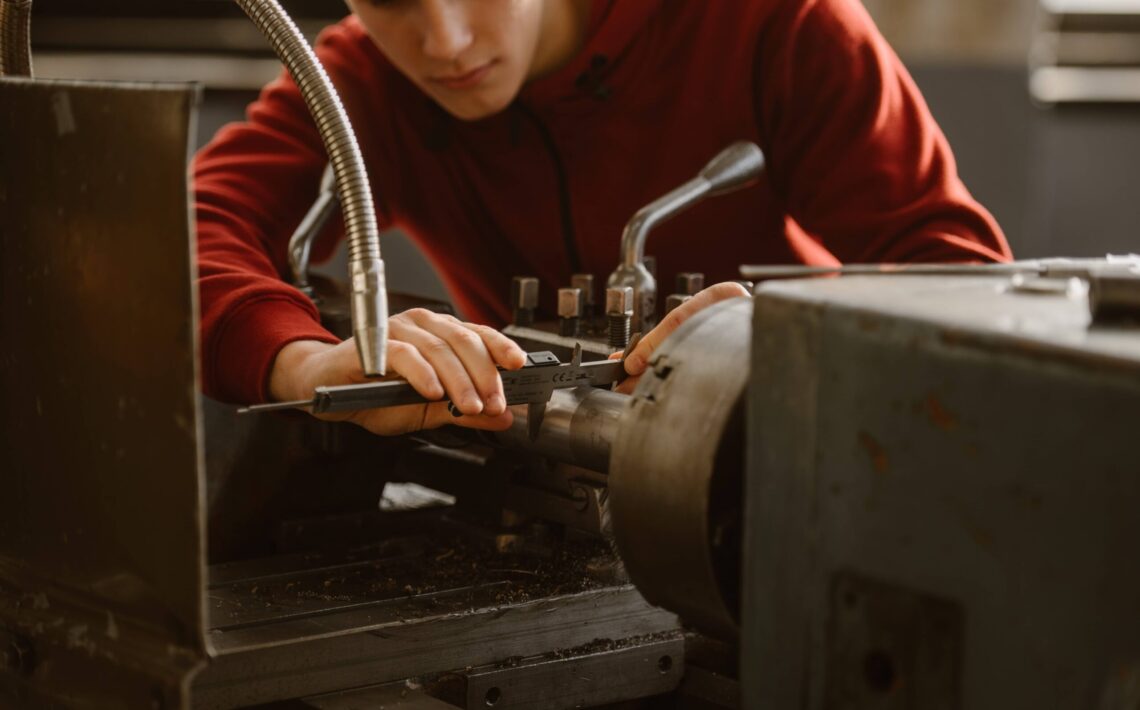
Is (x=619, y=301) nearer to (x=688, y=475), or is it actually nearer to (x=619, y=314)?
(x=619, y=314)

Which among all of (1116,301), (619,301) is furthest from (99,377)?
(1116,301)

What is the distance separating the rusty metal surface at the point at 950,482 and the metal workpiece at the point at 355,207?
260mm

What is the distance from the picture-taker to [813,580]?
0.60 meters

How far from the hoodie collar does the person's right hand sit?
0.52 meters

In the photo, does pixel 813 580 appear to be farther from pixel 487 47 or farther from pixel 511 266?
pixel 511 266

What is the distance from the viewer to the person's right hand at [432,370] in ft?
2.73

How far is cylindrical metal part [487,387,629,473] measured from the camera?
0.85 m

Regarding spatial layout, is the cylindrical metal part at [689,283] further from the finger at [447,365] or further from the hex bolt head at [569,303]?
the finger at [447,365]

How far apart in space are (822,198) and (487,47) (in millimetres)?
366

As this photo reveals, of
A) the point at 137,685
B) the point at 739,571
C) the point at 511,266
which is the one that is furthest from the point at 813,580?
the point at 511,266

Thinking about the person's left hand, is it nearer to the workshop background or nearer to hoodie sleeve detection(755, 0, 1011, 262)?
hoodie sleeve detection(755, 0, 1011, 262)

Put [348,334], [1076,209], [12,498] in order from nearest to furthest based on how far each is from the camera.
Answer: [12,498] < [348,334] < [1076,209]

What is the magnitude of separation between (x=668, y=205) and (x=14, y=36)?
0.49 m

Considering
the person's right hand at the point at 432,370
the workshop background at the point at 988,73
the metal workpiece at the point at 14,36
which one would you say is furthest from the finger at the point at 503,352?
the workshop background at the point at 988,73
